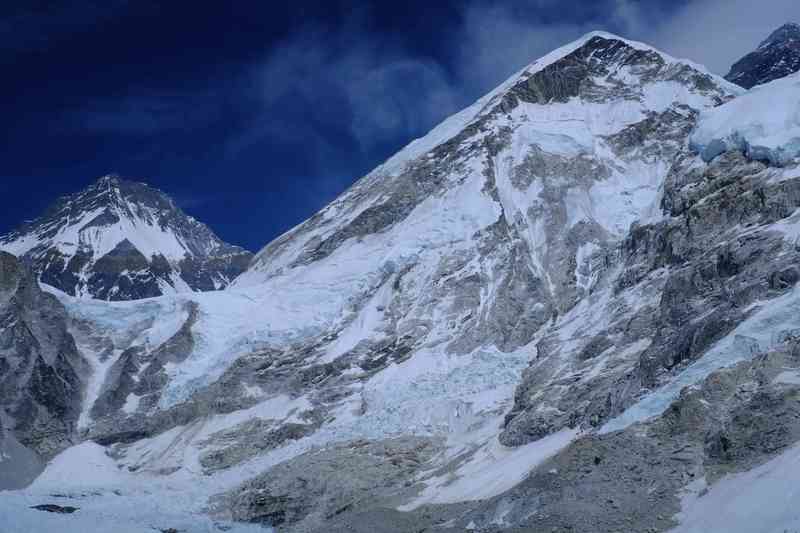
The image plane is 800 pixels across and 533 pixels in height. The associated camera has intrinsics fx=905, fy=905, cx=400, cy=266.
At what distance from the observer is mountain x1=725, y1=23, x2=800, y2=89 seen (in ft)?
511

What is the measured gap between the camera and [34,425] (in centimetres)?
8081

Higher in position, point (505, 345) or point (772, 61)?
point (772, 61)

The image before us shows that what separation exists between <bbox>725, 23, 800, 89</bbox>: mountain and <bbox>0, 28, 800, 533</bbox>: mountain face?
135ft

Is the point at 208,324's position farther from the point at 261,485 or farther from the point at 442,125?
the point at 442,125

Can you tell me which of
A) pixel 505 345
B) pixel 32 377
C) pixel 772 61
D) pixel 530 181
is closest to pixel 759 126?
pixel 505 345

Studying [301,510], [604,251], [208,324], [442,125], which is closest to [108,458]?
[208,324]

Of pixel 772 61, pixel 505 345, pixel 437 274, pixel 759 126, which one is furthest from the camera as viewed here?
pixel 772 61

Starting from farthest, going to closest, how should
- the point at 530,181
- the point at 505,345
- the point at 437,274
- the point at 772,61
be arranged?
1. the point at 772,61
2. the point at 530,181
3. the point at 437,274
4. the point at 505,345

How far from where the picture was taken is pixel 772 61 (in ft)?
521

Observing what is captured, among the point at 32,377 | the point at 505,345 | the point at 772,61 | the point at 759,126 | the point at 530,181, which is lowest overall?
the point at 505,345

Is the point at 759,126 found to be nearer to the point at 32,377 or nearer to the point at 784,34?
the point at 32,377

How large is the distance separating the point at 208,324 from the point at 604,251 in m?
40.9

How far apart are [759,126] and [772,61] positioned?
106939mm

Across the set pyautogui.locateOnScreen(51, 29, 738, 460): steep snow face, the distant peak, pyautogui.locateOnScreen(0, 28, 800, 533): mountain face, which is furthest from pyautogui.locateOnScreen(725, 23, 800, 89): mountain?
pyautogui.locateOnScreen(0, 28, 800, 533): mountain face
